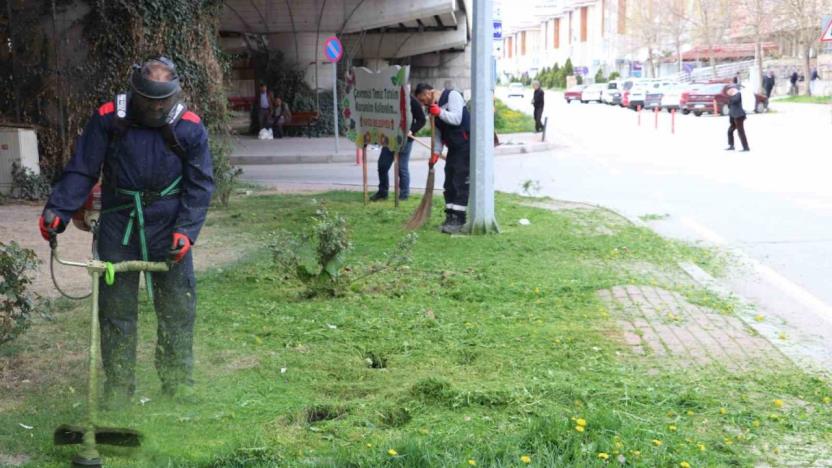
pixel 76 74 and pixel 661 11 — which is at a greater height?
pixel 661 11

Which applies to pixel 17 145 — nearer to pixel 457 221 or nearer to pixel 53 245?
pixel 457 221

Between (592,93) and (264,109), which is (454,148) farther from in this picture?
(592,93)

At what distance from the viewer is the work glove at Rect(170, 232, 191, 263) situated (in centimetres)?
493

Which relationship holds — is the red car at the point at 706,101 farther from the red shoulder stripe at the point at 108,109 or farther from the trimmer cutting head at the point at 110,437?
the trimmer cutting head at the point at 110,437

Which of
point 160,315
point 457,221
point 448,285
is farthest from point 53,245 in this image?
point 457,221

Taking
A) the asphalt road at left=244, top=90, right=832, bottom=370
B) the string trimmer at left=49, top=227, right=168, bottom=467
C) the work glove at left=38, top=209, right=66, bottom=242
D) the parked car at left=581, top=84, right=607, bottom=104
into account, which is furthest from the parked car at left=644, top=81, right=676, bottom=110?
the string trimmer at left=49, top=227, right=168, bottom=467

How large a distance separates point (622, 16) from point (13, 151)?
86.7 m

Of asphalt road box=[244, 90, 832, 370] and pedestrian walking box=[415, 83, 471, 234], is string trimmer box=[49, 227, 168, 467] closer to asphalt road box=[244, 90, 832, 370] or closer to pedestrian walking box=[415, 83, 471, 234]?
asphalt road box=[244, 90, 832, 370]

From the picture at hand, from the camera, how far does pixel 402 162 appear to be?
1382 cm

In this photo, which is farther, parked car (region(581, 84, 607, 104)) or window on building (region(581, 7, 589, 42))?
window on building (region(581, 7, 589, 42))

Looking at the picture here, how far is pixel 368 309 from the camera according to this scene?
7246mm

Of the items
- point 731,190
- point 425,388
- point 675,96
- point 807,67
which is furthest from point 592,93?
point 425,388

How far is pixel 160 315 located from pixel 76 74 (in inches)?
439

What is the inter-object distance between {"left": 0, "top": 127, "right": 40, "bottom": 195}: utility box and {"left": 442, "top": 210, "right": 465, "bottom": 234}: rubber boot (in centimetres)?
685
